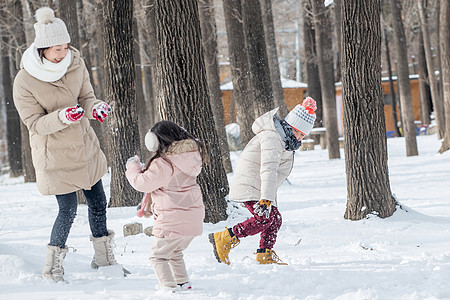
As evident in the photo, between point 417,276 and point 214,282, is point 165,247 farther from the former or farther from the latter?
point 417,276

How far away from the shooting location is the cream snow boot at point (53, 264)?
15.0 feet

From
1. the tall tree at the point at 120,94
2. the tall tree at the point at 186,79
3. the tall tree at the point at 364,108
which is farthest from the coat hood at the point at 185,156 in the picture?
the tall tree at the point at 120,94

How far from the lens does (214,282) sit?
14.8 feet

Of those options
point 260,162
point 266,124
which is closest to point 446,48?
point 266,124

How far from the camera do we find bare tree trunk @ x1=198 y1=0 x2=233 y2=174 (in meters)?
14.0

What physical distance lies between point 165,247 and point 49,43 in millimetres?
1827

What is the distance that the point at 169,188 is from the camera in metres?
4.21

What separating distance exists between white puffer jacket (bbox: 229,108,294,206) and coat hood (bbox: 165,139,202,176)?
1000mm

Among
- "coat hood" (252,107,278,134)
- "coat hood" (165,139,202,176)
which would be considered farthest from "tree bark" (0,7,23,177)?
"coat hood" (165,139,202,176)

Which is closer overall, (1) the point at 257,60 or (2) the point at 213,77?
(1) the point at 257,60

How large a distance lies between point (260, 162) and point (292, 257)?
111cm

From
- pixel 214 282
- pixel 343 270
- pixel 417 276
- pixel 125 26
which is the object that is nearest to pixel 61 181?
pixel 214 282

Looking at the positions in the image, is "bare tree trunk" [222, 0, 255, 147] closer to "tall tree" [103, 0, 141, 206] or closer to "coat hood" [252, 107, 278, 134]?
"tall tree" [103, 0, 141, 206]

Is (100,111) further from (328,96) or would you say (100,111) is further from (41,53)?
(328,96)
